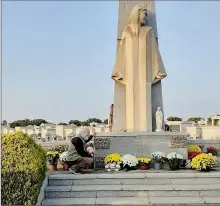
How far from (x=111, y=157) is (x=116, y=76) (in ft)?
11.8

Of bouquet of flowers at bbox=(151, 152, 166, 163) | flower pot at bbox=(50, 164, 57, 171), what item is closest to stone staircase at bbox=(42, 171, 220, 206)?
bouquet of flowers at bbox=(151, 152, 166, 163)

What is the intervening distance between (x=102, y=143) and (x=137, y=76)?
2.73 metres

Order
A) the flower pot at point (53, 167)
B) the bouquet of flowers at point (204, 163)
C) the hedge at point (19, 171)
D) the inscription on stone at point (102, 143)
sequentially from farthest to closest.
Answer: the inscription on stone at point (102, 143)
the flower pot at point (53, 167)
the bouquet of flowers at point (204, 163)
the hedge at point (19, 171)

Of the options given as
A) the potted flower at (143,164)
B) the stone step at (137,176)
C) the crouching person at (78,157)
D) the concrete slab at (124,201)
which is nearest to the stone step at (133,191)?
the concrete slab at (124,201)

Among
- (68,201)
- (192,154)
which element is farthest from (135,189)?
(192,154)

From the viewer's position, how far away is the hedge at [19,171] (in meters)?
6.78

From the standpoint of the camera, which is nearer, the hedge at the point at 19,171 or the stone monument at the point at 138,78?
the hedge at the point at 19,171

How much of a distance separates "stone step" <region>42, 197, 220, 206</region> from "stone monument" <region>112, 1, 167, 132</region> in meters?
4.74

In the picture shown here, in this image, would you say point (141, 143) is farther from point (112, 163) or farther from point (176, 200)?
point (176, 200)

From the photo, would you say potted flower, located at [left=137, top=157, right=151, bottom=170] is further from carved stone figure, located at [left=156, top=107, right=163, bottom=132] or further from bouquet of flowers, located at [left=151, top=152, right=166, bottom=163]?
carved stone figure, located at [left=156, top=107, right=163, bottom=132]

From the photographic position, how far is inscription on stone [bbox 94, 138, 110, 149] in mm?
10959

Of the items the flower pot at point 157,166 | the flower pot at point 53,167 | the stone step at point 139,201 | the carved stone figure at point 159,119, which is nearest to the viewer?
the stone step at point 139,201

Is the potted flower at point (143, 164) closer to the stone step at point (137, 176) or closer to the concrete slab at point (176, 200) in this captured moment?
the stone step at point (137, 176)

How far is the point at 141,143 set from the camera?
1120 centimetres
